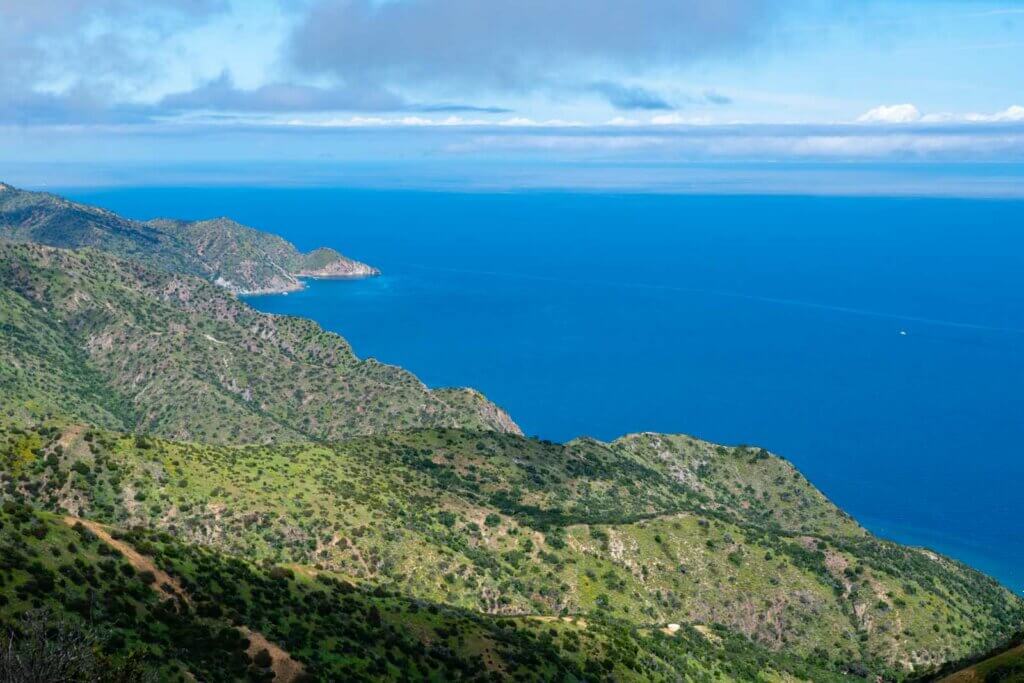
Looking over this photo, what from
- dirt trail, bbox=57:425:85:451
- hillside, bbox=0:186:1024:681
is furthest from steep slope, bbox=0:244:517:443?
dirt trail, bbox=57:425:85:451

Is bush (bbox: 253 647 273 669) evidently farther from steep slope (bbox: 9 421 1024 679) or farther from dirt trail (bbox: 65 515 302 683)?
steep slope (bbox: 9 421 1024 679)

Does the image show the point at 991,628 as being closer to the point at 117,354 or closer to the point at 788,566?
the point at 788,566

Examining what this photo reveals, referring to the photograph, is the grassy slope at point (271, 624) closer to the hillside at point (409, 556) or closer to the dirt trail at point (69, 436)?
the hillside at point (409, 556)

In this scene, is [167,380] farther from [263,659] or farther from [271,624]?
[263,659]

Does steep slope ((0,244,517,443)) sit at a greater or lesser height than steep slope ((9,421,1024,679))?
greater

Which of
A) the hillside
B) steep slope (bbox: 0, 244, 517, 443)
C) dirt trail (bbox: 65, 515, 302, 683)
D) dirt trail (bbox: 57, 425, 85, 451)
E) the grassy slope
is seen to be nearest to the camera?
the grassy slope

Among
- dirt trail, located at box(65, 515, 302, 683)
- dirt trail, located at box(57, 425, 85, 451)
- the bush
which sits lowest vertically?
the bush

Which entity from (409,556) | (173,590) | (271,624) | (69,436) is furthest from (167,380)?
(271,624)
